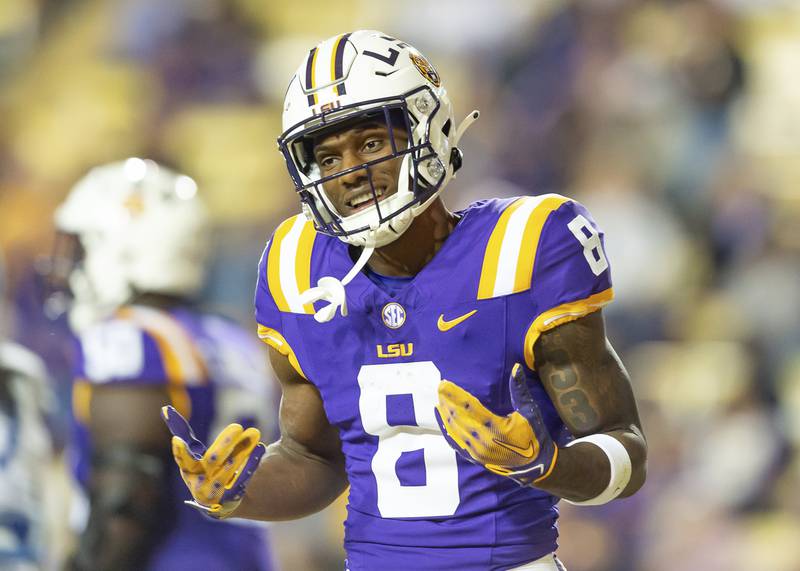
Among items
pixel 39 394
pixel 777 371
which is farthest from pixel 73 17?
pixel 777 371

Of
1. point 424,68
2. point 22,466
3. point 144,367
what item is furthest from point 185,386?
point 424,68

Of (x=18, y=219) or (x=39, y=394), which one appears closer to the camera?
(x=39, y=394)

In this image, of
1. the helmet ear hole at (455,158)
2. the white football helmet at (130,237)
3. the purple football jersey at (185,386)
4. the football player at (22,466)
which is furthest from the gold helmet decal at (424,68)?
the football player at (22,466)

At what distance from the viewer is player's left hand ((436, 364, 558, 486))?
1.63 metres

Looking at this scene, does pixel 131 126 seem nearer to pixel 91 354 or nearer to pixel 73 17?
pixel 73 17

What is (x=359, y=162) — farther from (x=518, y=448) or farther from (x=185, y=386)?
(x=185, y=386)

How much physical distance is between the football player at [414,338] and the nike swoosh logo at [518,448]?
0.40 feet

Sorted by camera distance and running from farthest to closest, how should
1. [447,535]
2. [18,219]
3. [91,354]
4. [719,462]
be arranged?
[18,219] → [719,462] → [91,354] → [447,535]

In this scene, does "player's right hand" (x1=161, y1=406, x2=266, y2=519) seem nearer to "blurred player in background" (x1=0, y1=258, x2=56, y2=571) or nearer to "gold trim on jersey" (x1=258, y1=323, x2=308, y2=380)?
"gold trim on jersey" (x1=258, y1=323, x2=308, y2=380)

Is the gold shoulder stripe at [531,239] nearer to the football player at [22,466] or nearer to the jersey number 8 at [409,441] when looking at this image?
the jersey number 8 at [409,441]

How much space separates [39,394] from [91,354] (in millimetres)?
697

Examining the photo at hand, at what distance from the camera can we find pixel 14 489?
126 inches

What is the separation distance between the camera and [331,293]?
1.97 meters

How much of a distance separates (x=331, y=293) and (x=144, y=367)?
0.93 metres
